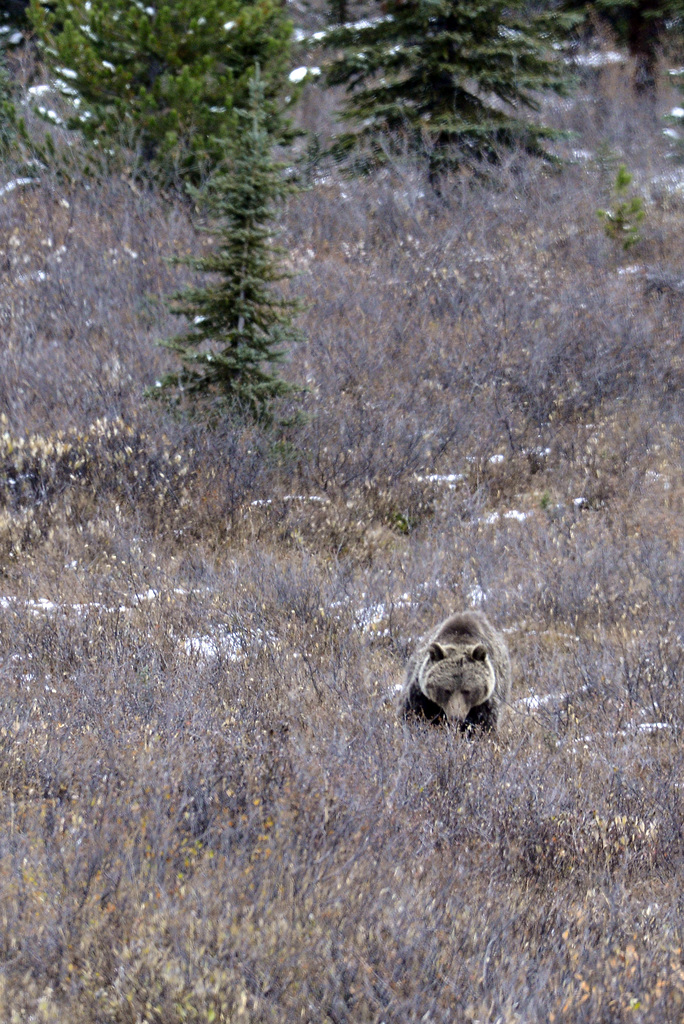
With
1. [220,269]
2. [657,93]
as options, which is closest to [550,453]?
[220,269]

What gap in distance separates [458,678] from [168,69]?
1548cm

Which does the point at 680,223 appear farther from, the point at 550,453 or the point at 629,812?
the point at 629,812

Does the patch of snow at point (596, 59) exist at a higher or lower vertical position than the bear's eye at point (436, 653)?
higher

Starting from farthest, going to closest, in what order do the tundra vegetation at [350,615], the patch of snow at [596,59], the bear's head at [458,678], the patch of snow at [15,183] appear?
the patch of snow at [596,59]
the patch of snow at [15,183]
the bear's head at [458,678]
the tundra vegetation at [350,615]

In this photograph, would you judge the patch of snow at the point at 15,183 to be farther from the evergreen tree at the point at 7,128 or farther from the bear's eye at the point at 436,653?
the bear's eye at the point at 436,653

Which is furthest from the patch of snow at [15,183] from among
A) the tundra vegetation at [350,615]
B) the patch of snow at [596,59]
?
the patch of snow at [596,59]

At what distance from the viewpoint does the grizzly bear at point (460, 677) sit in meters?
5.34

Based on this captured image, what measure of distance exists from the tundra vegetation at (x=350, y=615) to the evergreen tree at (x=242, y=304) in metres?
0.54

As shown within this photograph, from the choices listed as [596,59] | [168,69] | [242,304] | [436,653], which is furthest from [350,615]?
[596,59]

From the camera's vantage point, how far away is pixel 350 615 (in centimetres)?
751

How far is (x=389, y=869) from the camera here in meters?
3.53

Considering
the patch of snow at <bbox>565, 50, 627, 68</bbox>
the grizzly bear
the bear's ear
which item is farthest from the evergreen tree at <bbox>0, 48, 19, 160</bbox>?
A: the patch of snow at <bbox>565, 50, 627, 68</bbox>

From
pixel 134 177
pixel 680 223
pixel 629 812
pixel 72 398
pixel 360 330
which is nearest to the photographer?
pixel 629 812

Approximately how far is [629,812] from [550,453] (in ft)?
24.6
